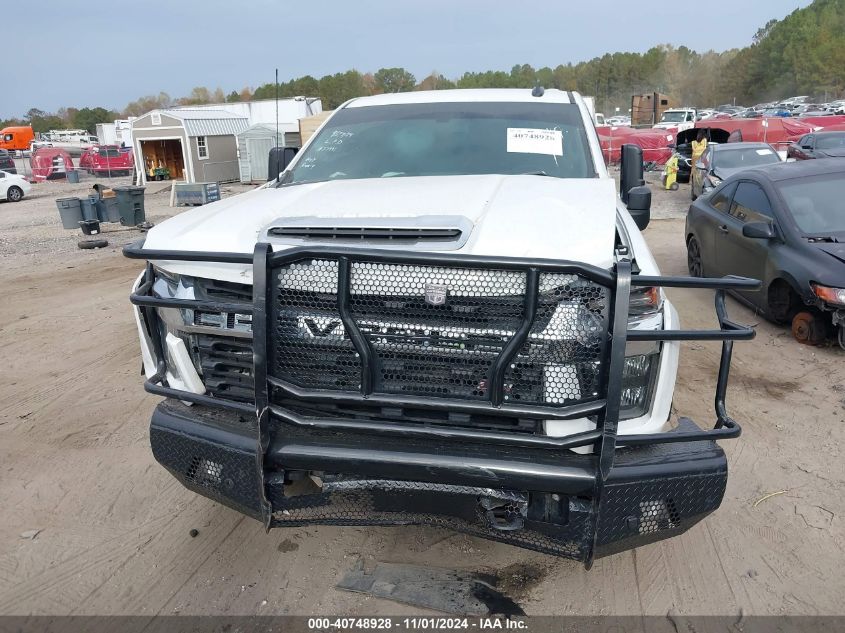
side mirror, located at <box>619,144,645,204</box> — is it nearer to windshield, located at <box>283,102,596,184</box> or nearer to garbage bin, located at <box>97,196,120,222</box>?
windshield, located at <box>283,102,596,184</box>

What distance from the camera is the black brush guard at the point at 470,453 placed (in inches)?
88.4

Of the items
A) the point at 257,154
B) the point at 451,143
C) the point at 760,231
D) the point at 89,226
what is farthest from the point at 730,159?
the point at 257,154

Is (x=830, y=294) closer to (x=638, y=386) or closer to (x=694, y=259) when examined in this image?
(x=694, y=259)

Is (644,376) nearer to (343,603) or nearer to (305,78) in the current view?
(343,603)

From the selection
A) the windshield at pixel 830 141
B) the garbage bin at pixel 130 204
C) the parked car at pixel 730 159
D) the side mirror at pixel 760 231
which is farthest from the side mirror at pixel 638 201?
the windshield at pixel 830 141

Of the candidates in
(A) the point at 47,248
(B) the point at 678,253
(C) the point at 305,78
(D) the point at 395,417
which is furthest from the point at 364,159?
(C) the point at 305,78

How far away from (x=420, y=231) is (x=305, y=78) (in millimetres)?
95725

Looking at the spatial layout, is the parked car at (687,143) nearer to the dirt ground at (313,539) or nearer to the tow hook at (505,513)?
the dirt ground at (313,539)

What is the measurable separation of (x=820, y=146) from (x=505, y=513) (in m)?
18.0

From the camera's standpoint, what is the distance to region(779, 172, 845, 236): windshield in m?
6.13

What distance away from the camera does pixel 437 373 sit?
92.0 inches

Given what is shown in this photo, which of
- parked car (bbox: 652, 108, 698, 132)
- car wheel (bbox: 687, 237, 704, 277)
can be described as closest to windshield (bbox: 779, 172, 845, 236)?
car wheel (bbox: 687, 237, 704, 277)

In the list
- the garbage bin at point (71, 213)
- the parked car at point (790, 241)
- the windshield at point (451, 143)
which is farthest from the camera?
the garbage bin at point (71, 213)

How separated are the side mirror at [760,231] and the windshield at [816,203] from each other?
0.24m
